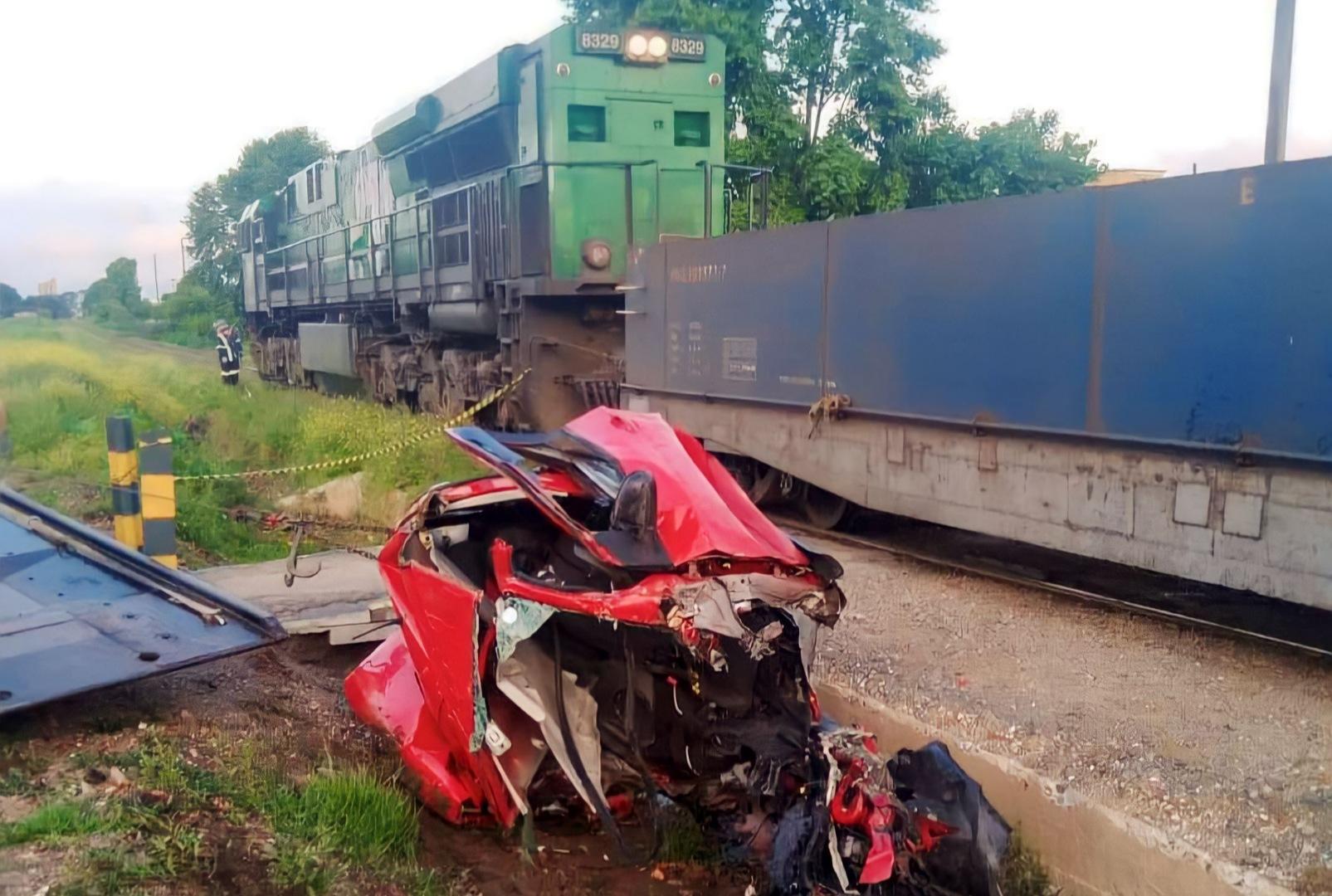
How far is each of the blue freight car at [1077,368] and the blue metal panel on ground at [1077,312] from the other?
1 centimetres

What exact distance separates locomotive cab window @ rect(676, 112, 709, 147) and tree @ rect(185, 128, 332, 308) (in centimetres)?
4482

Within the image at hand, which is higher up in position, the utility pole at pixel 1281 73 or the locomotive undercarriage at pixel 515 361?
the utility pole at pixel 1281 73

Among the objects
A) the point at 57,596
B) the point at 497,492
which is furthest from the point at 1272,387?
the point at 57,596

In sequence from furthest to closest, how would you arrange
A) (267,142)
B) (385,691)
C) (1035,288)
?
1. (267,142)
2. (1035,288)
3. (385,691)

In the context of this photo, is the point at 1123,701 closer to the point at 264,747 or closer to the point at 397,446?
the point at 264,747

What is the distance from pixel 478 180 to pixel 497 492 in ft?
30.4

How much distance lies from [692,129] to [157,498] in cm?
707

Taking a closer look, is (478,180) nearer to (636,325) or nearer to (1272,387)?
(636,325)

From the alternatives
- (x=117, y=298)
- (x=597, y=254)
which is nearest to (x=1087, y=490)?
(x=597, y=254)

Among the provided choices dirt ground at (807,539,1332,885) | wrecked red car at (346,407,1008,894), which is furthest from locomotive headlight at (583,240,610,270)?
wrecked red car at (346,407,1008,894)

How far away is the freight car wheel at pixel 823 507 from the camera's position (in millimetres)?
8258

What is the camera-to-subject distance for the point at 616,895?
4008 mm

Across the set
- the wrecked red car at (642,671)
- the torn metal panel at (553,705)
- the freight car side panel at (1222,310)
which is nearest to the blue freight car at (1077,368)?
the freight car side panel at (1222,310)

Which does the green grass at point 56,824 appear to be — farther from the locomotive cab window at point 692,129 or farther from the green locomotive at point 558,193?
the locomotive cab window at point 692,129
